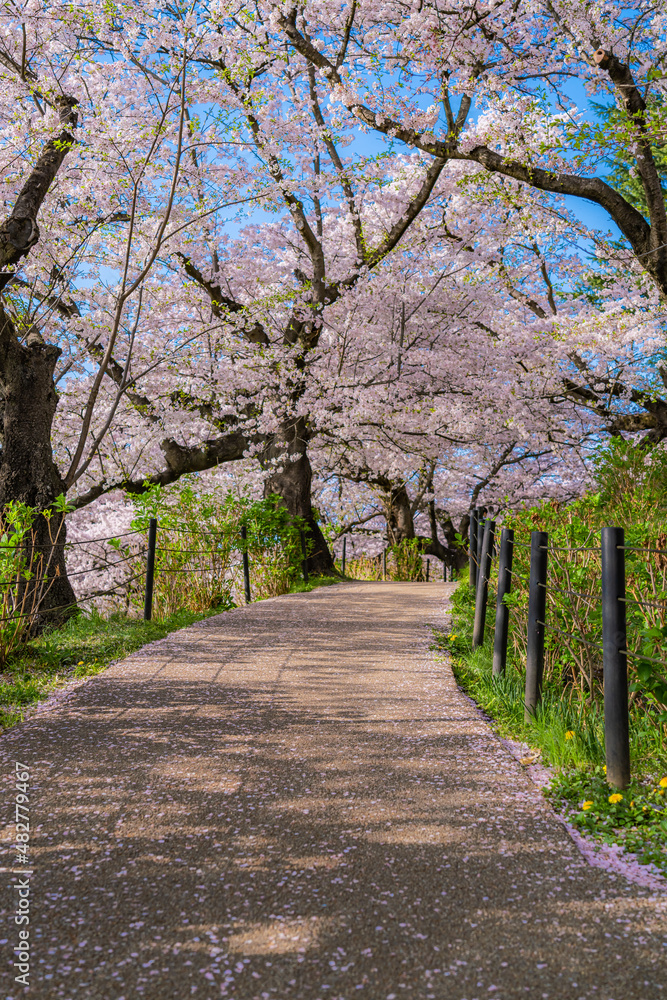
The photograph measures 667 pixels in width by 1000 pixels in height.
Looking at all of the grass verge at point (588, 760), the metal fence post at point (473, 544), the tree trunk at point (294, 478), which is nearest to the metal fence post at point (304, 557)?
the tree trunk at point (294, 478)

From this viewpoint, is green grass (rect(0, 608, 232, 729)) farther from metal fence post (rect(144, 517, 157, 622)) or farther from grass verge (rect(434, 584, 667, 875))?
grass verge (rect(434, 584, 667, 875))

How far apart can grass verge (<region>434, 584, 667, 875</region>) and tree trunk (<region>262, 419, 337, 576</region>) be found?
31.6 feet

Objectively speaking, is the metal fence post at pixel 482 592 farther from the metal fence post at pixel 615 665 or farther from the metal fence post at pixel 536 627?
the metal fence post at pixel 615 665

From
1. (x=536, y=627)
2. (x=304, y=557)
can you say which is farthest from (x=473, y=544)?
(x=536, y=627)

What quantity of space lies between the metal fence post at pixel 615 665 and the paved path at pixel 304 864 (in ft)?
1.50

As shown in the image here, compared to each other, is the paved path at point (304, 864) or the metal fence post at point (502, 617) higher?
the metal fence post at point (502, 617)

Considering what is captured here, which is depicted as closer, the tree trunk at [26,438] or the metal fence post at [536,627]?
the metal fence post at [536,627]

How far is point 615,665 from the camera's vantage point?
3.50 m

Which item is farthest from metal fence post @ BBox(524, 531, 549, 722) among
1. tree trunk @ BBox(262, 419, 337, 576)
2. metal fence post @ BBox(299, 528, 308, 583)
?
tree trunk @ BBox(262, 419, 337, 576)

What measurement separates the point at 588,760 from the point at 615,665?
2.45ft

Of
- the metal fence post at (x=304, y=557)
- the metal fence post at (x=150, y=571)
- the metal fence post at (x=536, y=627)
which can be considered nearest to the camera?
the metal fence post at (x=536, y=627)

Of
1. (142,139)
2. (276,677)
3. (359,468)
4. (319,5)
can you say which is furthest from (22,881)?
(359,468)

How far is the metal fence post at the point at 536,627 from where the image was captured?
15.2 feet

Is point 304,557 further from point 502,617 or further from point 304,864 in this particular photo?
point 304,864
